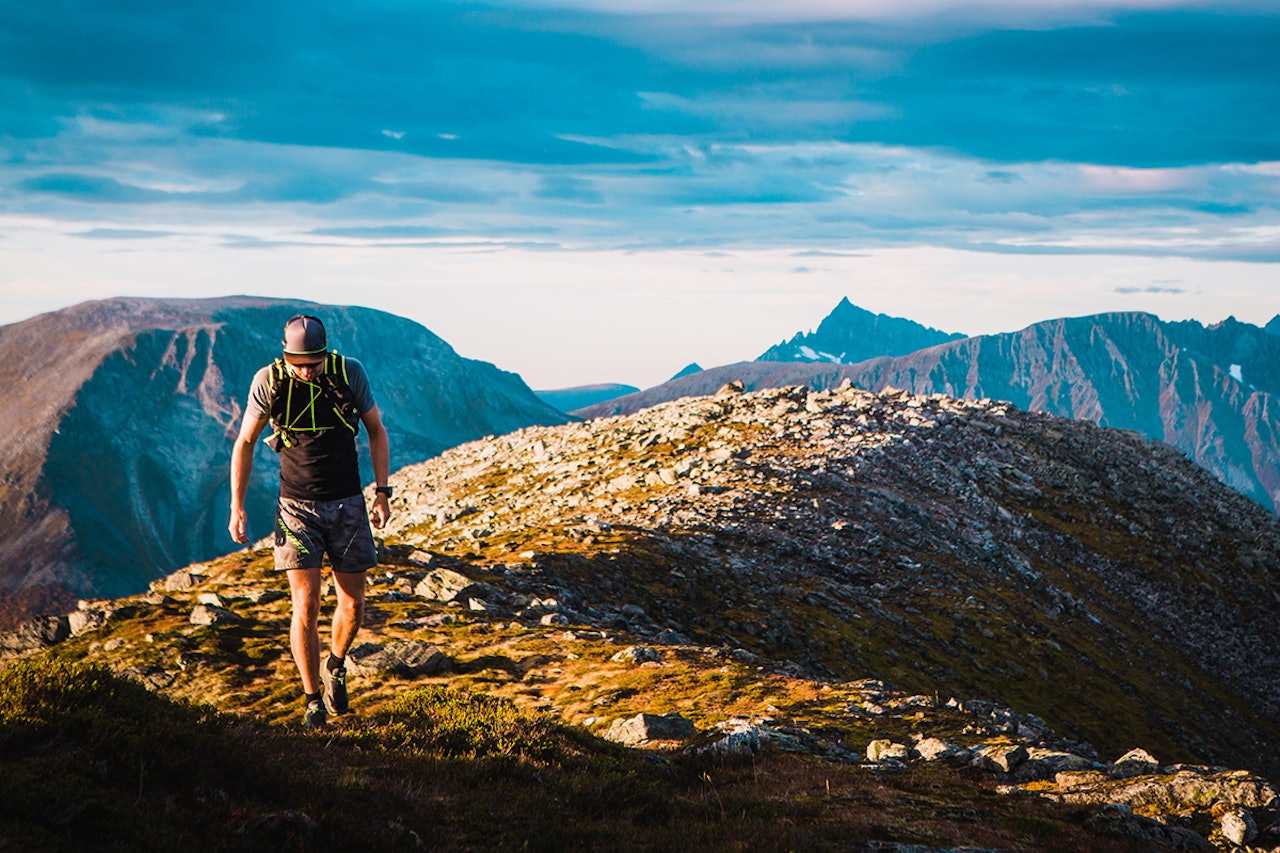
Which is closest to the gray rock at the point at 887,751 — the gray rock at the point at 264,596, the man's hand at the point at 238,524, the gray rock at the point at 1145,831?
the gray rock at the point at 1145,831

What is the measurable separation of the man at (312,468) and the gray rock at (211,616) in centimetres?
826

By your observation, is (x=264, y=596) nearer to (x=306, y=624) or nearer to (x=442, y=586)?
(x=442, y=586)

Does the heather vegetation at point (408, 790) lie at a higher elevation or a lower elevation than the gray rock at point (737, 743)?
higher

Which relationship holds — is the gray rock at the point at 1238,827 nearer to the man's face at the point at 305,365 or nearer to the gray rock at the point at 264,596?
the man's face at the point at 305,365

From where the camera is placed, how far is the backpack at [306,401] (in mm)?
12109

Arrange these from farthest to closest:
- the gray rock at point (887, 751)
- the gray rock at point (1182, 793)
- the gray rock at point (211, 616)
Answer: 1. the gray rock at point (211, 616)
2. the gray rock at point (887, 751)
3. the gray rock at point (1182, 793)

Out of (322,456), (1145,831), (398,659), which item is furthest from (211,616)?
(1145,831)

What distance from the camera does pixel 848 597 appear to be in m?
31.8

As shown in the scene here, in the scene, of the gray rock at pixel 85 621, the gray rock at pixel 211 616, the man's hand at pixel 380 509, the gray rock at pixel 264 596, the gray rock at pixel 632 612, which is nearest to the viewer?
the man's hand at pixel 380 509

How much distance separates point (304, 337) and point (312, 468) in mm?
1722

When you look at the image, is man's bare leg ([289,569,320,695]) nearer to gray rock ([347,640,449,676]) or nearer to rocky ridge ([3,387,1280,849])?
rocky ridge ([3,387,1280,849])

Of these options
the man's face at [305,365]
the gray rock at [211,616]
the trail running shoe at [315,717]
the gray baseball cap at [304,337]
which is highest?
the gray baseball cap at [304,337]

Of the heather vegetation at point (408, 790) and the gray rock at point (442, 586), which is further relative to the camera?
the gray rock at point (442, 586)

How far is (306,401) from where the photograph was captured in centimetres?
1225
